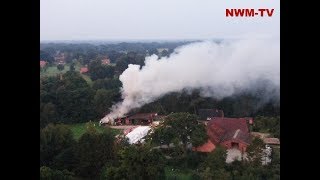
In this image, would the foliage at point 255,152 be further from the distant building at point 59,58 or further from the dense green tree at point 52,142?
the distant building at point 59,58

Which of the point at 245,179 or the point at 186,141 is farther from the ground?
the point at 186,141

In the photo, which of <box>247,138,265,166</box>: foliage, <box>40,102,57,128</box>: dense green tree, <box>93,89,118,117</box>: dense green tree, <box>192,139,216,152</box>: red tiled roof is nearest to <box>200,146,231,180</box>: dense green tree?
<box>192,139,216,152</box>: red tiled roof

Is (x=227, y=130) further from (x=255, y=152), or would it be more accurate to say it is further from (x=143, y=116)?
(x=143, y=116)

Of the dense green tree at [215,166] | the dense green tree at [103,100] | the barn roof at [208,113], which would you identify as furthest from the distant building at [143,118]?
the dense green tree at [215,166]

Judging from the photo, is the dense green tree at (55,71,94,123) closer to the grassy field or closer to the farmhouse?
the grassy field
